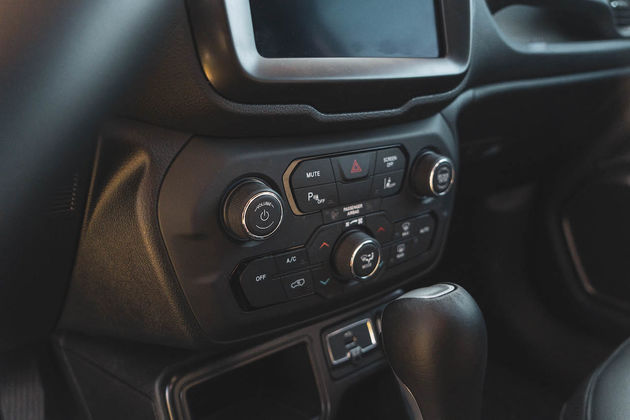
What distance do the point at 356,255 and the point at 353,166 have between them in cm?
11

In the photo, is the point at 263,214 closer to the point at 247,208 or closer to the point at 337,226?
the point at 247,208

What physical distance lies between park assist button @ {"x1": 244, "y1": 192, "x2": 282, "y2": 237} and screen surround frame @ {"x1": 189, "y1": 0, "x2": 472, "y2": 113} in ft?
0.31

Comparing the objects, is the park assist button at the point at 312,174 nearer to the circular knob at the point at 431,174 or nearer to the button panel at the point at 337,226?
the button panel at the point at 337,226

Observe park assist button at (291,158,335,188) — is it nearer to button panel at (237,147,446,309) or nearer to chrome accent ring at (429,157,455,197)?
button panel at (237,147,446,309)

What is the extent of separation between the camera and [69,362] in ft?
2.36

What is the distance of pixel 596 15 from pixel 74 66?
1091 millimetres

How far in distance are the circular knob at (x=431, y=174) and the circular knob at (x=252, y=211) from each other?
259 mm

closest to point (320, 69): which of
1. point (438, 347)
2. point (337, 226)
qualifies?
point (337, 226)

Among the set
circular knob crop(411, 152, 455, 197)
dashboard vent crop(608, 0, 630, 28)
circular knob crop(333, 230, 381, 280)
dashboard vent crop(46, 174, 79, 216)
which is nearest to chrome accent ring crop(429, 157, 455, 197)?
circular knob crop(411, 152, 455, 197)

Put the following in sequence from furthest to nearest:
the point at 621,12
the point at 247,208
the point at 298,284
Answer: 1. the point at 621,12
2. the point at 298,284
3. the point at 247,208

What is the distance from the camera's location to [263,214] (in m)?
0.55

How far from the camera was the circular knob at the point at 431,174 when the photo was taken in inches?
29.5

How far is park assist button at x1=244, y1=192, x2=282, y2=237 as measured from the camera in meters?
0.55

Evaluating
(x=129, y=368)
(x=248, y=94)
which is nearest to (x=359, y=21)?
(x=248, y=94)
